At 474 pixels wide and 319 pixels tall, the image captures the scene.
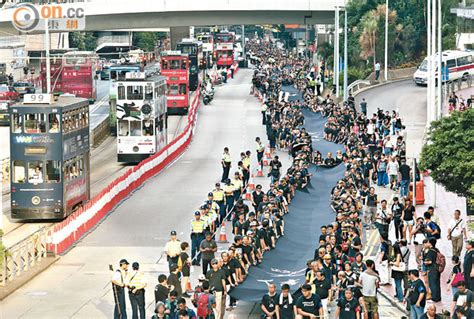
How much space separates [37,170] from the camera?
4053 centimetres

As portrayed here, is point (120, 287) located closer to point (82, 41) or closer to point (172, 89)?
point (172, 89)

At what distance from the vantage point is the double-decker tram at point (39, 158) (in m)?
40.4

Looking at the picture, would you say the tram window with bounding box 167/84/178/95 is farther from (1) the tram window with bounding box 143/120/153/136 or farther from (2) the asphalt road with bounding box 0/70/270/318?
(1) the tram window with bounding box 143/120/153/136

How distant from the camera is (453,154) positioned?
116 feet

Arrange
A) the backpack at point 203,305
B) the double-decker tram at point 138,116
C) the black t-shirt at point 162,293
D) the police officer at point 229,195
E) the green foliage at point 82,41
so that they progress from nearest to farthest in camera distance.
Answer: the backpack at point 203,305
the black t-shirt at point 162,293
the police officer at point 229,195
the double-decker tram at point 138,116
the green foliage at point 82,41

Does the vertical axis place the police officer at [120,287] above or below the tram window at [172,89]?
below

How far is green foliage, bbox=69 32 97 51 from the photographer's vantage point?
154 m

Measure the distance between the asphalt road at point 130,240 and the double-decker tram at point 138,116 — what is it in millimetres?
1529

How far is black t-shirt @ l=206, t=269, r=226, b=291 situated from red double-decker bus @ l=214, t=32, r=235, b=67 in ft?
352

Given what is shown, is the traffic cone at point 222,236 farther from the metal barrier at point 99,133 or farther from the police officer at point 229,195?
the metal barrier at point 99,133

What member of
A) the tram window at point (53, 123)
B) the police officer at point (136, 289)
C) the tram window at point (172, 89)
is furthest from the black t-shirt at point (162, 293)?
the tram window at point (172, 89)

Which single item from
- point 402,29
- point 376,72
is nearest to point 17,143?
point 376,72

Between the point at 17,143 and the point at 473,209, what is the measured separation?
14441 millimetres

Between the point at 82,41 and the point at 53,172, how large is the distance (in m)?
118
